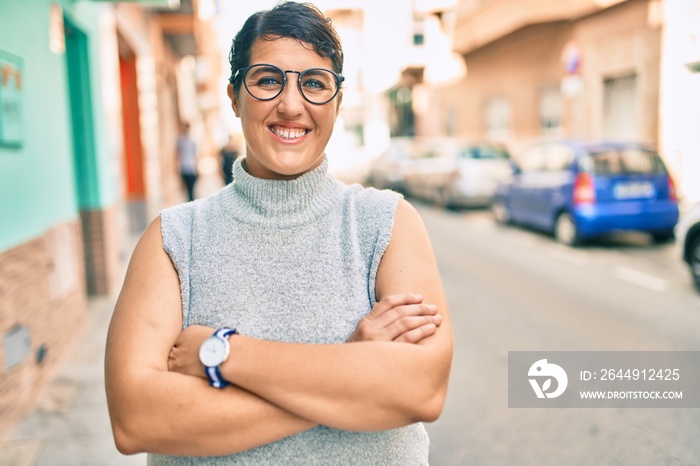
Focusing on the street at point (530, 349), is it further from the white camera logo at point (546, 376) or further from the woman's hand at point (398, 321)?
the woman's hand at point (398, 321)

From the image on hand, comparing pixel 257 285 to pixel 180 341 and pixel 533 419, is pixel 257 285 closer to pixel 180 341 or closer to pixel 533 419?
pixel 180 341

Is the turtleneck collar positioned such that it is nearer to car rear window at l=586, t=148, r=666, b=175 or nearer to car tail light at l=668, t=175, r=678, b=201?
car rear window at l=586, t=148, r=666, b=175

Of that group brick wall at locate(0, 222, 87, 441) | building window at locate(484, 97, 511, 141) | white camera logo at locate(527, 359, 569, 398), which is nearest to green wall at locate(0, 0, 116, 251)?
brick wall at locate(0, 222, 87, 441)

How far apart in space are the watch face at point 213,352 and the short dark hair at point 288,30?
0.66 meters

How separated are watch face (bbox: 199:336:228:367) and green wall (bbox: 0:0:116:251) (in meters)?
3.09

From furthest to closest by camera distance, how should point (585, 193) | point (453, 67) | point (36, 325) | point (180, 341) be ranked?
1. point (453, 67)
2. point (585, 193)
3. point (36, 325)
4. point (180, 341)

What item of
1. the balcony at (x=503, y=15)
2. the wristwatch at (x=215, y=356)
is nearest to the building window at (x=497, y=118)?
the balcony at (x=503, y=15)

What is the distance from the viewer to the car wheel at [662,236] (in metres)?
9.96

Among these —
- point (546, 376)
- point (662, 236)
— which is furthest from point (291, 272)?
point (662, 236)

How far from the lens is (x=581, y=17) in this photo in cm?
1789

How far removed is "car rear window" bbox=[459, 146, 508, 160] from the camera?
49.2 feet

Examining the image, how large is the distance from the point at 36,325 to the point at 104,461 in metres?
1.50

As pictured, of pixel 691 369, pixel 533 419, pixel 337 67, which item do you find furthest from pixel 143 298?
pixel 691 369

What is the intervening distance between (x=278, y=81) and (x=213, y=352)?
0.68 m
